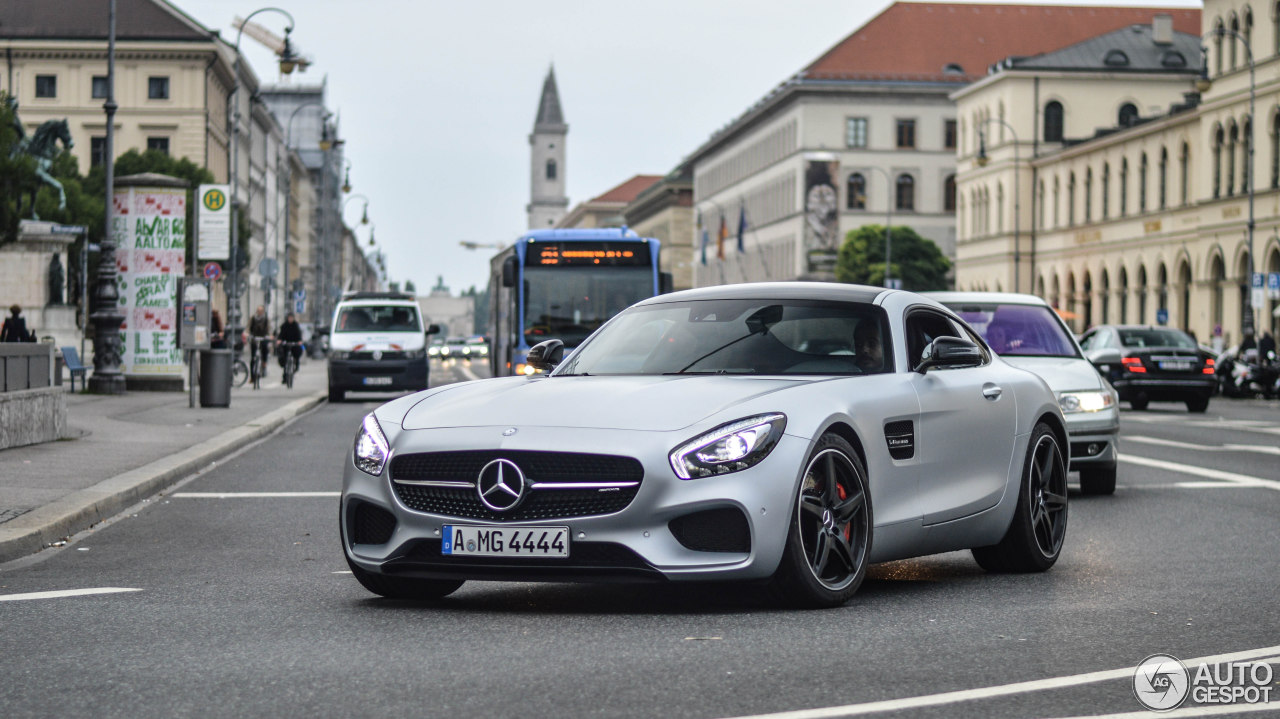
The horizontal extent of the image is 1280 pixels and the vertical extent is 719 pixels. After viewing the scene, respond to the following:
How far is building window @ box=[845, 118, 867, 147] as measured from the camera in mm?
119188

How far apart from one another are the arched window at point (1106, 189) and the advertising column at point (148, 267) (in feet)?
203

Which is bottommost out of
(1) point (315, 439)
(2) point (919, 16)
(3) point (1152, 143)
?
(1) point (315, 439)

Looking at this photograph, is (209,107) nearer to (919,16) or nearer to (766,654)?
(919,16)

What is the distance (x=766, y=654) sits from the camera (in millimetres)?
6539

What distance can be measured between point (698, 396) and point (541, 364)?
1577mm

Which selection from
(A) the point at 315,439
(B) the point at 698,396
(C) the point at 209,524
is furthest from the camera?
(A) the point at 315,439

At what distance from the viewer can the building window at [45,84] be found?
93.8 meters

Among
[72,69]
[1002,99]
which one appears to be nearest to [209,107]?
[72,69]

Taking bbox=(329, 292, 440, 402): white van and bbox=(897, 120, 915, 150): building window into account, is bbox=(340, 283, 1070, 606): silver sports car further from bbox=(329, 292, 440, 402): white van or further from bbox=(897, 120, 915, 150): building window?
bbox=(897, 120, 915, 150): building window

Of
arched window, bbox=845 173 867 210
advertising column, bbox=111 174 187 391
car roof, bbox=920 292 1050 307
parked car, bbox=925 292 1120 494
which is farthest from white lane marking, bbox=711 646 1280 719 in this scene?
arched window, bbox=845 173 867 210

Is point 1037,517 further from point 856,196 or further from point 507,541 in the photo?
point 856,196

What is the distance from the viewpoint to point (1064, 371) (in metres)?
15.1

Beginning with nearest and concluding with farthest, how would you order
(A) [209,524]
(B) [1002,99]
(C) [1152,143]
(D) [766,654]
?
(D) [766,654] → (A) [209,524] → (C) [1152,143] → (B) [1002,99]

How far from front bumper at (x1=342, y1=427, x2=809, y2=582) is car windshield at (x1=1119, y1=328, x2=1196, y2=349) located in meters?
28.6
